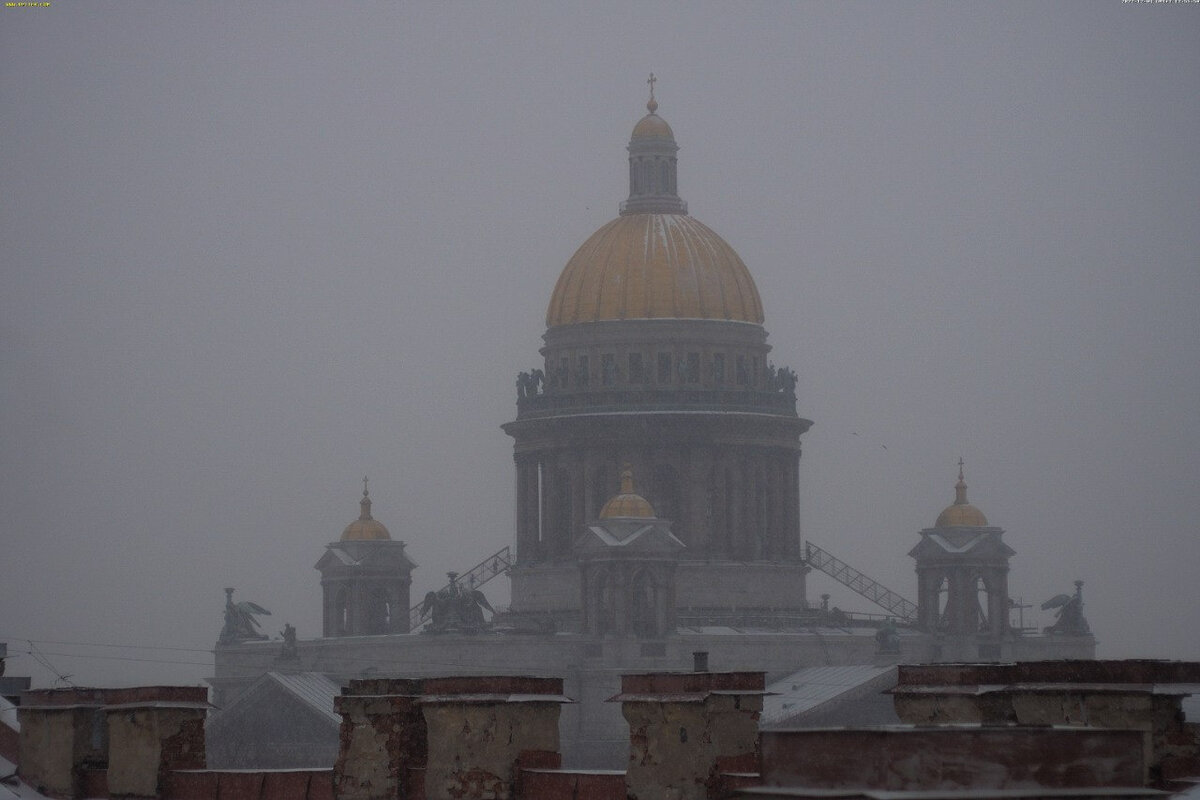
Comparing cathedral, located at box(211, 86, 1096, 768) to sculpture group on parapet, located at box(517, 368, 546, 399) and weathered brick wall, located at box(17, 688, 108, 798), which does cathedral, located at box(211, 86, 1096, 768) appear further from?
weathered brick wall, located at box(17, 688, 108, 798)

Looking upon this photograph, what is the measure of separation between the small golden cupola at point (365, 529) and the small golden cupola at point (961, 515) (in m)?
23.4

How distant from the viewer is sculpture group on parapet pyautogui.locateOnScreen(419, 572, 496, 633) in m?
134

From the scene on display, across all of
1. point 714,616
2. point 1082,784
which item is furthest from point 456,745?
point 714,616

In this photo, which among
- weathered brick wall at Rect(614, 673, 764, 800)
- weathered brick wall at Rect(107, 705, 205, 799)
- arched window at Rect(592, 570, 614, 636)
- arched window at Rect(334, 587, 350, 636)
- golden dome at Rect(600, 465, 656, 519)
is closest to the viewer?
weathered brick wall at Rect(614, 673, 764, 800)

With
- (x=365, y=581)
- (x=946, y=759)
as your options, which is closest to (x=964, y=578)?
(x=365, y=581)

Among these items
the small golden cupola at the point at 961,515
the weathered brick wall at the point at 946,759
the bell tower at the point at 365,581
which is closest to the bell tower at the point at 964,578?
the small golden cupola at the point at 961,515

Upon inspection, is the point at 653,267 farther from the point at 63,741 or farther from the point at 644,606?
the point at 63,741

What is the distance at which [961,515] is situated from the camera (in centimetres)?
13825

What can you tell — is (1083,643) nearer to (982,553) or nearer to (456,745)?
(982,553)

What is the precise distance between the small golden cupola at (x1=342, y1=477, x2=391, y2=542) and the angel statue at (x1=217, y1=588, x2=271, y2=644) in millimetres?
5424

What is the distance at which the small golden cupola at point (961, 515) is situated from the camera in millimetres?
138000

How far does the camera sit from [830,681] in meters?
128

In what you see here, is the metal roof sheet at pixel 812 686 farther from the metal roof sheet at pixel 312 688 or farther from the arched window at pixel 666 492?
the metal roof sheet at pixel 312 688

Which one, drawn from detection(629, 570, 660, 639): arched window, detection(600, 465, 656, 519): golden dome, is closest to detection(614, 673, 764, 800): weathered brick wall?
detection(600, 465, 656, 519): golden dome
